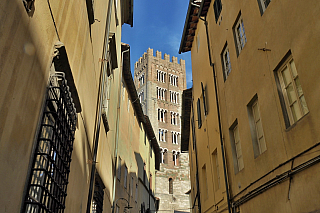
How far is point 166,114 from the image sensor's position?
70625 millimetres

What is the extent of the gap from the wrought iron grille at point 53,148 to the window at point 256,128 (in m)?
4.42

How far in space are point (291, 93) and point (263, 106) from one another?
1032 millimetres

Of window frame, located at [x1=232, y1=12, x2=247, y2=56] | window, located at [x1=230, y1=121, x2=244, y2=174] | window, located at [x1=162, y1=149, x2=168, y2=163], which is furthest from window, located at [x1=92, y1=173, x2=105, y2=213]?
window, located at [x1=162, y1=149, x2=168, y2=163]

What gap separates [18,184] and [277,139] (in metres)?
4.79

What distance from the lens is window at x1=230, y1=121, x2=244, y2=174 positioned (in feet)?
28.0

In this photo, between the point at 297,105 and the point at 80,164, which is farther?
the point at 80,164

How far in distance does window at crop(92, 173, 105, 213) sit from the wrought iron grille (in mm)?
4538

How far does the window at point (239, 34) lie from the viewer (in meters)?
8.32

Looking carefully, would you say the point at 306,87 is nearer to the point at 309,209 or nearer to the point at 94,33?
the point at 309,209

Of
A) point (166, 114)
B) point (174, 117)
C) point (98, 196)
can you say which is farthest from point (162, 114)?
point (98, 196)

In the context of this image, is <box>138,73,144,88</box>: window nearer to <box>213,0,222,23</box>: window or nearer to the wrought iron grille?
<box>213,0,222,23</box>: window

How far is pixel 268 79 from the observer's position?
6.38 meters

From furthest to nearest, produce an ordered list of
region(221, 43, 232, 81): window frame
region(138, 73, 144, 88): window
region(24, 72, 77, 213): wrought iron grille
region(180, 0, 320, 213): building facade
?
region(138, 73, 144, 88): window < region(221, 43, 232, 81): window frame < region(180, 0, 320, 213): building facade < region(24, 72, 77, 213): wrought iron grille

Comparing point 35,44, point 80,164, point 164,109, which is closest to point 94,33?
point 80,164
